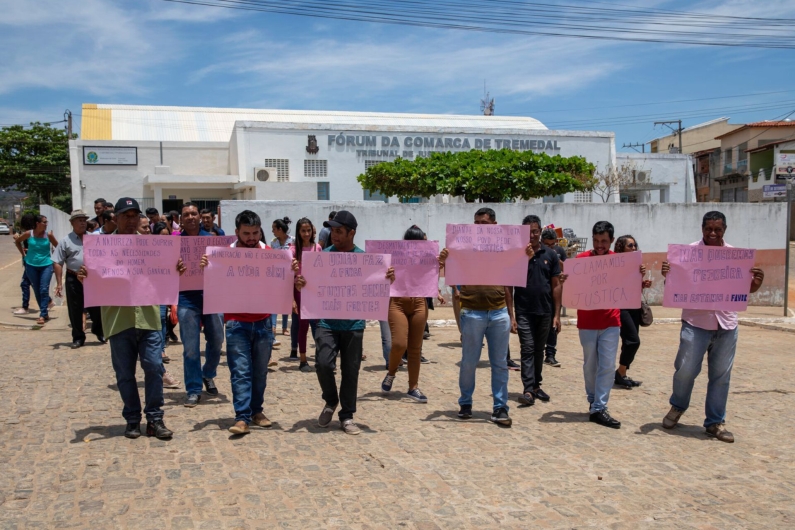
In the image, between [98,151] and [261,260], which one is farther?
[98,151]

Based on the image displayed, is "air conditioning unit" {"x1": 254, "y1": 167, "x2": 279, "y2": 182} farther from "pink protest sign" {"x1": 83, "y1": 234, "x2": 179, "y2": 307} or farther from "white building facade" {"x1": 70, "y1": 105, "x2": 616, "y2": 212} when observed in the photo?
"pink protest sign" {"x1": 83, "y1": 234, "x2": 179, "y2": 307}

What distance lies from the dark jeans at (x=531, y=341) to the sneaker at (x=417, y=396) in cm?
102

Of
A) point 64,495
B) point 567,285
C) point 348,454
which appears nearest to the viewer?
point 64,495

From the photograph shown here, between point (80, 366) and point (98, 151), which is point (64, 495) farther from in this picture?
point (98, 151)

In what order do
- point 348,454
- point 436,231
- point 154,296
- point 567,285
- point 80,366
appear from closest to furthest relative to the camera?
1. point 348,454
2. point 154,296
3. point 567,285
4. point 80,366
5. point 436,231

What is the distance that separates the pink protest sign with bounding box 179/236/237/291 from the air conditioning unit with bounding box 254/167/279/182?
2306 cm

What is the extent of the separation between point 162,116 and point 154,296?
35.0m

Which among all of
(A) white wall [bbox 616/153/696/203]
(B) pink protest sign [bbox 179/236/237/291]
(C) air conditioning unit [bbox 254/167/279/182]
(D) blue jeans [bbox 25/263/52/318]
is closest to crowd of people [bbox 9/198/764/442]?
(B) pink protest sign [bbox 179/236/237/291]

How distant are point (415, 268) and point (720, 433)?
3169 mm

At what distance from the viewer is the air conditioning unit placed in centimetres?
3009

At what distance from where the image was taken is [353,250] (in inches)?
258

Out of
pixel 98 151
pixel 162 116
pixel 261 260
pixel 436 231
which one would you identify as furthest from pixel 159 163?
pixel 261 260

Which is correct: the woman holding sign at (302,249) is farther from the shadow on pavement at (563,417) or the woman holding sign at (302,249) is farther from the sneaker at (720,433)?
the sneaker at (720,433)

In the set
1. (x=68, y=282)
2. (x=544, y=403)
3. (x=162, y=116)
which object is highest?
Answer: (x=162, y=116)
